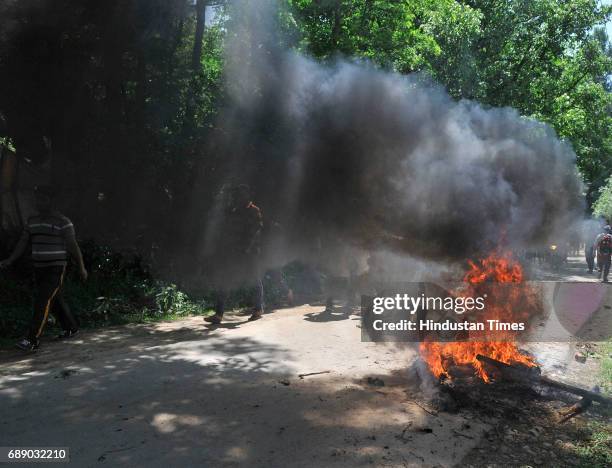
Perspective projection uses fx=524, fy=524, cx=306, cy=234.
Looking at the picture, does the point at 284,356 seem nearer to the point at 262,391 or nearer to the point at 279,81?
the point at 262,391

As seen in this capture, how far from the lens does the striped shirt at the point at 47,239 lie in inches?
230

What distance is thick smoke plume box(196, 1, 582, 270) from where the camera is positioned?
249 inches

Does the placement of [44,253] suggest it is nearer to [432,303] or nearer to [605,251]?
[432,303]

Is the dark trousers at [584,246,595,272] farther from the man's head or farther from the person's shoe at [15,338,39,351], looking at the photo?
the person's shoe at [15,338,39,351]

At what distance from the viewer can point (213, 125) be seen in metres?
9.70

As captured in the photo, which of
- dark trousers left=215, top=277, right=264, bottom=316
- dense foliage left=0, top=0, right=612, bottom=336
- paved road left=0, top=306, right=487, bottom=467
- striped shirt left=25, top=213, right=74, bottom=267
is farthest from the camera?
dense foliage left=0, top=0, right=612, bottom=336

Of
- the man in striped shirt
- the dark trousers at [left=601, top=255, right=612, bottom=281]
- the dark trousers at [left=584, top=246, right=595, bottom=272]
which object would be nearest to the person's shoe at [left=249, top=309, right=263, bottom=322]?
the man in striped shirt

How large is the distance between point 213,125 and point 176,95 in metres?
0.84

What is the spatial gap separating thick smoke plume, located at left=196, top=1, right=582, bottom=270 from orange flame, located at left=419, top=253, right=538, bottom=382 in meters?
0.33

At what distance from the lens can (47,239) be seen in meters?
5.89

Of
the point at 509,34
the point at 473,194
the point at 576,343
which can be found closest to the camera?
the point at 473,194

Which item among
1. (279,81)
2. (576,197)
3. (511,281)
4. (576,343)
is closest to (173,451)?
(511,281)

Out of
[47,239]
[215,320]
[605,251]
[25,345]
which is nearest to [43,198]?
[47,239]

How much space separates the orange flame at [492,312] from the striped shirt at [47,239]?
4.12m
